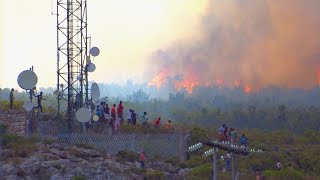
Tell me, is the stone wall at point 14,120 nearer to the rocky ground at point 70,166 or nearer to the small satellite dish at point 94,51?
the rocky ground at point 70,166

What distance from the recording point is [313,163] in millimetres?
32750

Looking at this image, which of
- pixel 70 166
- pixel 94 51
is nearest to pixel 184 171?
pixel 70 166

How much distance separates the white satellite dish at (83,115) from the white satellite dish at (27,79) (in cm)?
257

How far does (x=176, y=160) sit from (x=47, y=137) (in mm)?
5306

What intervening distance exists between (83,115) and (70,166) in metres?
4.12

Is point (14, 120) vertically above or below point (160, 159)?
above

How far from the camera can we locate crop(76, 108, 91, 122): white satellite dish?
2352 cm

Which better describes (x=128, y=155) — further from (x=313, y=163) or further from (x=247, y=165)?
(x=313, y=163)

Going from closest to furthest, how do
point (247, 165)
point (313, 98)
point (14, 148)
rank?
1. point (14, 148)
2. point (247, 165)
3. point (313, 98)

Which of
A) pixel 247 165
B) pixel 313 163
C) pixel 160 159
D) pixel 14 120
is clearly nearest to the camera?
pixel 160 159

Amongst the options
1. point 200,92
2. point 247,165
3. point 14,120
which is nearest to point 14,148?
point 14,120

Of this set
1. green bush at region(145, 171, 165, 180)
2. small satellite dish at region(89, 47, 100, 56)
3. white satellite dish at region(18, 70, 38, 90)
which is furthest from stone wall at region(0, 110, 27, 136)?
green bush at region(145, 171, 165, 180)

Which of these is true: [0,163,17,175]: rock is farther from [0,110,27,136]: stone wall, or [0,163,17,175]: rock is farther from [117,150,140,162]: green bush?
[0,110,27,136]: stone wall

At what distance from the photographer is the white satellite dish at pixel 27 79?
24297 mm
